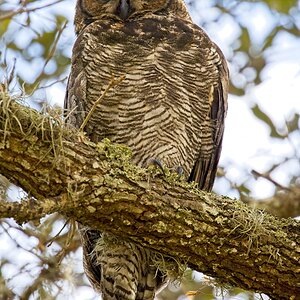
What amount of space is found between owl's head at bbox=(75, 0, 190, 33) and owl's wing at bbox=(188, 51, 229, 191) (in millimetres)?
534

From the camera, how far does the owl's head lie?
4020 mm

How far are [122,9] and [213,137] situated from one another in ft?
3.18

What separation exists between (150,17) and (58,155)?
5.72 feet

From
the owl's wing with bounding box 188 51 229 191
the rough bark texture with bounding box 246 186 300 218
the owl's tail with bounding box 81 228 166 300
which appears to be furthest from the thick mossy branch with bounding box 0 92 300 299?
the rough bark texture with bounding box 246 186 300 218

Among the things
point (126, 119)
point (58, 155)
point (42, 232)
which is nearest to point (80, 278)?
point (42, 232)

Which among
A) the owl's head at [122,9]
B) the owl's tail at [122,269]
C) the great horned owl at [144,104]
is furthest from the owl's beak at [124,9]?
the owl's tail at [122,269]

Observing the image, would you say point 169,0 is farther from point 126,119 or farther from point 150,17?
point 126,119

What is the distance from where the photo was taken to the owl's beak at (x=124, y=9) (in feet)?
13.0

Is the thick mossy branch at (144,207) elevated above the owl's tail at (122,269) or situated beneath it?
elevated above

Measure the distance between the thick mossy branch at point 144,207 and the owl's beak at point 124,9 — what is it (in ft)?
4.63

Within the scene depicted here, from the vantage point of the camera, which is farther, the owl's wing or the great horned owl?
the owl's wing

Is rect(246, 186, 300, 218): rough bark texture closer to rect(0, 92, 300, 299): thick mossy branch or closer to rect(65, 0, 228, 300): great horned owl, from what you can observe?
rect(65, 0, 228, 300): great horned owl

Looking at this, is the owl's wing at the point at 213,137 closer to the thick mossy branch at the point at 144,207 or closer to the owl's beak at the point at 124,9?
the owl's beak at the point at 124,9

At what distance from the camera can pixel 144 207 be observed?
2693 millimetres
